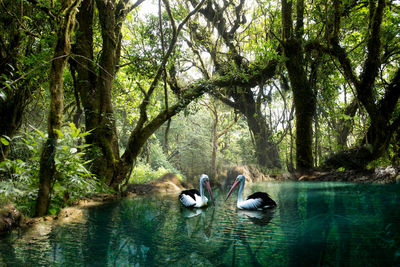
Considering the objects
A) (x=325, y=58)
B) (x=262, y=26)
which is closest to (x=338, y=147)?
(x=325, y=58)

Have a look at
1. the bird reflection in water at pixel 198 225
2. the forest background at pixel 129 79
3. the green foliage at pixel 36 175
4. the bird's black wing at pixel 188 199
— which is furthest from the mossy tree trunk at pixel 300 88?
the green foliage at pixel 36 175

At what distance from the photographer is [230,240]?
2.84m

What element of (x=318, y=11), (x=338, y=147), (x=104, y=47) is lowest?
(x=338, y=147)

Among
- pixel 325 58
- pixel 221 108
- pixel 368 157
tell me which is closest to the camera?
pixel 368 157

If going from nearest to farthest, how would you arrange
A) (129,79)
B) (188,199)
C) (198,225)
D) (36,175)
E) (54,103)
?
(54,103), (198,225), (36,175), (188,199), (129,79)

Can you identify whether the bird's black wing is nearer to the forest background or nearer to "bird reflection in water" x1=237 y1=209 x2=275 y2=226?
"bird reflection in water" x1=237 y1=209 x2=275 y2=226

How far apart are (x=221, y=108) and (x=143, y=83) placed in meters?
6.45

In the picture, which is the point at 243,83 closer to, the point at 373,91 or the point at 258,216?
the point at 373,91

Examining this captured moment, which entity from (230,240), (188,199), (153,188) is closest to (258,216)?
(230,240)

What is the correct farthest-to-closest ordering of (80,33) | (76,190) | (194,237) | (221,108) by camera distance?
(221,108), (80,33), (76,190), (194,237)

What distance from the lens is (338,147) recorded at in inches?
379

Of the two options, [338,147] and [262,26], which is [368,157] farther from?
[262,26]

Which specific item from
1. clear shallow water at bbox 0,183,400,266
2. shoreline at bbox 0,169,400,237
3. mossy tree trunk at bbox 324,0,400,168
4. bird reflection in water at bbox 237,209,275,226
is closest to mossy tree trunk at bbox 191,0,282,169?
shoreline at bbox 0,169,400,237

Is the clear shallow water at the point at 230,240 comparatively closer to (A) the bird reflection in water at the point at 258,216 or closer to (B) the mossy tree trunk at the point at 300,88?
(A) the bird reflection in water at the point at 258,216
